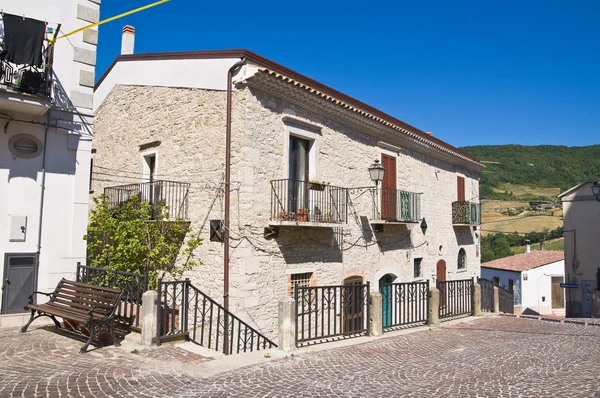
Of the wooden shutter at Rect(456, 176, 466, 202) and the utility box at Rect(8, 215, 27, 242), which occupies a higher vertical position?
the wooden shutter at Rect(456, 176, 466, 202)

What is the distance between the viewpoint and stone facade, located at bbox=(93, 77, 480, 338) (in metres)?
9.91

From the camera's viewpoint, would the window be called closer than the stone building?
No

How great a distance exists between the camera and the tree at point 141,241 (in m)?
9.98

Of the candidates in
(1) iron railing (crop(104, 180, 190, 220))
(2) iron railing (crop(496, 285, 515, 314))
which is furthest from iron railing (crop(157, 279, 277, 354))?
(2) iron railing (crop(496, 285, 515, 314))

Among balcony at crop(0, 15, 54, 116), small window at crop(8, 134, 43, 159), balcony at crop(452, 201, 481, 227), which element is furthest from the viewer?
balcony at crop(452, 201, 481, 227)

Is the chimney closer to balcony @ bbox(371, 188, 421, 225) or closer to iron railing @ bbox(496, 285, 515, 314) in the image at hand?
balcony @ bbox(371, 188, 421, 225)

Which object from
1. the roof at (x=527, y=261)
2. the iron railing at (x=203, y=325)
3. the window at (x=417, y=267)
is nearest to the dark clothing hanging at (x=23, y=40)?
the iron railing at (x=203, y=325)

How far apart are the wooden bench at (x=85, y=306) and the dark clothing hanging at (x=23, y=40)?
3.88 meters

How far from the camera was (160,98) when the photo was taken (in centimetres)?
1181

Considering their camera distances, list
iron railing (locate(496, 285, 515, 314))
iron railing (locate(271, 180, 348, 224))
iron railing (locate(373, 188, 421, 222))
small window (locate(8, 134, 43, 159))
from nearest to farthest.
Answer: small window (locate(8, 134, 43, 159)) < iron railing (locate(271, 180, 348, 224)) < iron railing (locate(373, 188, 421, 222)) < iron railing (locate(496, 285, 515, 314))

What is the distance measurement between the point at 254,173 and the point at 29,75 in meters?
4.49

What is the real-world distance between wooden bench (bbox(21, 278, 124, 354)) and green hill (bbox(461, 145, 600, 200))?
159 ft

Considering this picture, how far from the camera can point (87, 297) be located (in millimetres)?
7195

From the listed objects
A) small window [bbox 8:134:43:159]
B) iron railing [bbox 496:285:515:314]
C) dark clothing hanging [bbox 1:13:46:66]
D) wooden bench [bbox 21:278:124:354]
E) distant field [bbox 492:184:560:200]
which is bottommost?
iron railing [bbox 496:285:515:314]
